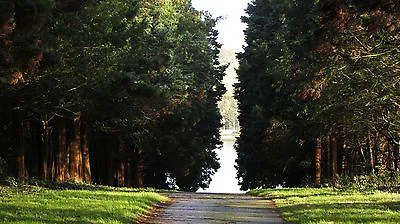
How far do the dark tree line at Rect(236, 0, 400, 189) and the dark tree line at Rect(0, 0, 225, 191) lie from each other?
15.0 ft

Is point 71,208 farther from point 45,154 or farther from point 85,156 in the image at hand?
point 85,156

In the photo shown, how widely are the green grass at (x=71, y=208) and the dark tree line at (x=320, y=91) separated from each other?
278 inches

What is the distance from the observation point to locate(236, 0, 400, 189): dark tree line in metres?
17.8

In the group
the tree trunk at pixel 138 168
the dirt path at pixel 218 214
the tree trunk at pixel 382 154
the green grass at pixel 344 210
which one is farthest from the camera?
the tree trunk at pixel 138 168

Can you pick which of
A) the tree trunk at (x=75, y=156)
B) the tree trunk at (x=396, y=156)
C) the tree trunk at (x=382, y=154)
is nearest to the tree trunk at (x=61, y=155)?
the tree trunk at (x=75, y=156)

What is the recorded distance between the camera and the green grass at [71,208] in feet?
43.3

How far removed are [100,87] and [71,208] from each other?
10330 millimetres

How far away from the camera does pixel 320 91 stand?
2430 cm

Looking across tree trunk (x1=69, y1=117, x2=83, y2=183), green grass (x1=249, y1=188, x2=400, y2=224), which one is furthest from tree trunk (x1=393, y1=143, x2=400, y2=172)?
tree trunk (x1=69, y1=117, x2=83, y2=183)

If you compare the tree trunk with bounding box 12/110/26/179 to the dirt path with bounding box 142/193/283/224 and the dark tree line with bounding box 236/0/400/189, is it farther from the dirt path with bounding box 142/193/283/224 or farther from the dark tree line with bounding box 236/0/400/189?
the dark tree line with bounding box 236/0/400/189

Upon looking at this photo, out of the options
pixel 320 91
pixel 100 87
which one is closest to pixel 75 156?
pixel 100 87

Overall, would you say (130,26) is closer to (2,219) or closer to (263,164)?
(2,219)

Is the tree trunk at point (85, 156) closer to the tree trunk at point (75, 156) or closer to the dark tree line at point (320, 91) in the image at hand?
the tree trunk at point (75, 156)

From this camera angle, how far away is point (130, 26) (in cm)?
2717
